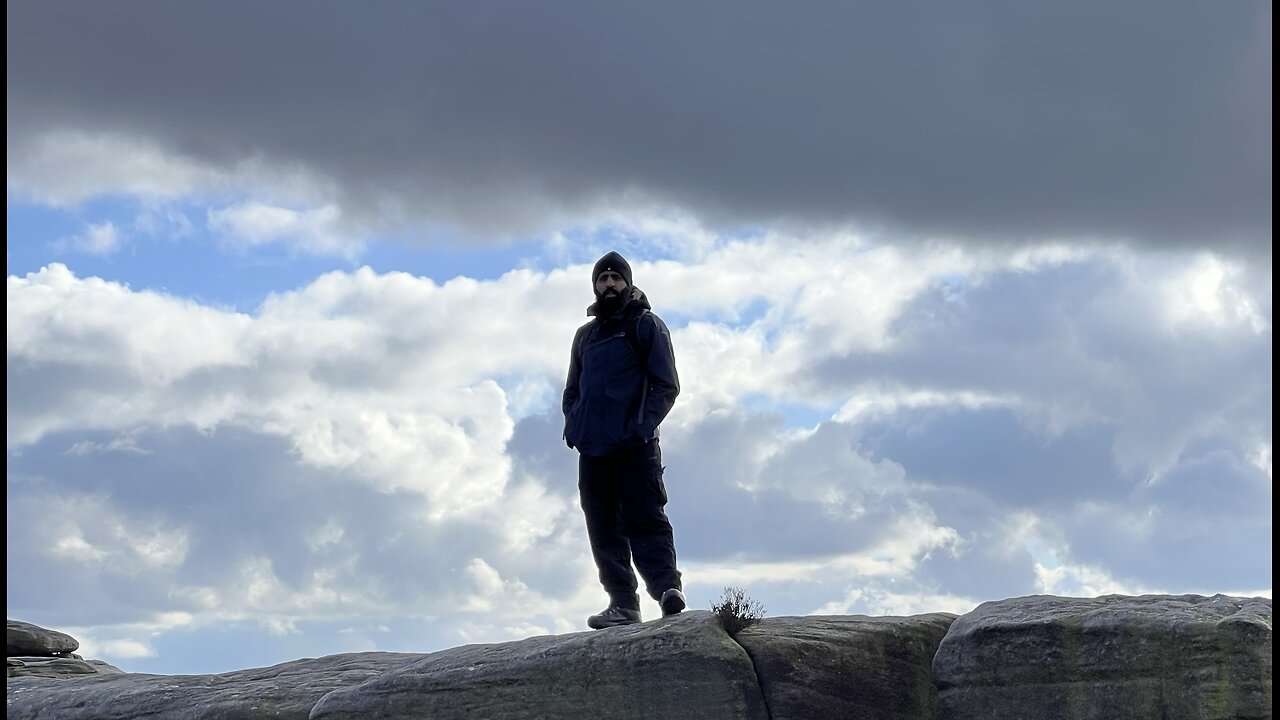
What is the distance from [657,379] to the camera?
12094 mm

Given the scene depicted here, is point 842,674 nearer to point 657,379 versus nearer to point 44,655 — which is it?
point 657,379

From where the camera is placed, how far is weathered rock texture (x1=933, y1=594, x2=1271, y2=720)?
979 cm

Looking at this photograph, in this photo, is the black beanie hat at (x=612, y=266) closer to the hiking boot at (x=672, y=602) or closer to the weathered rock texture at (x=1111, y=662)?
the hiking boot at (x=672, y=602)

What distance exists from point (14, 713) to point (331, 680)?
337cm

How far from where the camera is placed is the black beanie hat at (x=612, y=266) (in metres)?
12.5

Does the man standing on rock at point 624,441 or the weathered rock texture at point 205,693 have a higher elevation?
the man standing on rock at point 624,441

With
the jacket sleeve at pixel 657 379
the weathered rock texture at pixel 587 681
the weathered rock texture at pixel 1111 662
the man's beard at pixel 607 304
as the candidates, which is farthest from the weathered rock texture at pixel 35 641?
the weathered rock texture at pixel 1111 662

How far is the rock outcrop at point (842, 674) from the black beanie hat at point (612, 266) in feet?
10.7

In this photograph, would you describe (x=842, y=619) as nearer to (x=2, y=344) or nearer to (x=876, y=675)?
(x=876, y=675)

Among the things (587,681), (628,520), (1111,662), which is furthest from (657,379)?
(1111,662)

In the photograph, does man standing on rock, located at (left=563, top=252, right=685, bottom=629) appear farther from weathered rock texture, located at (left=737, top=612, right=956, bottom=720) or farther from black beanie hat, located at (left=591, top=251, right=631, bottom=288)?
weathered rock texture, located at (left=737, top=612, right=956, bottom=720)

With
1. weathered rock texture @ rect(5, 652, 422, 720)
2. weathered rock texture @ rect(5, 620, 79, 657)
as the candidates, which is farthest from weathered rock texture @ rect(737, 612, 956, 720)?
weathered rock texture @ rect(5, 620, 79, 657)

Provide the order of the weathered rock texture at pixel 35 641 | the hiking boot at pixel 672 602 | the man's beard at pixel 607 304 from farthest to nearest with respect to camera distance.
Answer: the weathered rock texture at pixel 35 641 < the man's beard at pixel 607 304 < the hiking boot at pixel 672 602

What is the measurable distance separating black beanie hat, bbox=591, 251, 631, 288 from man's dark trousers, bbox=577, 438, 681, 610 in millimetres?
1627
